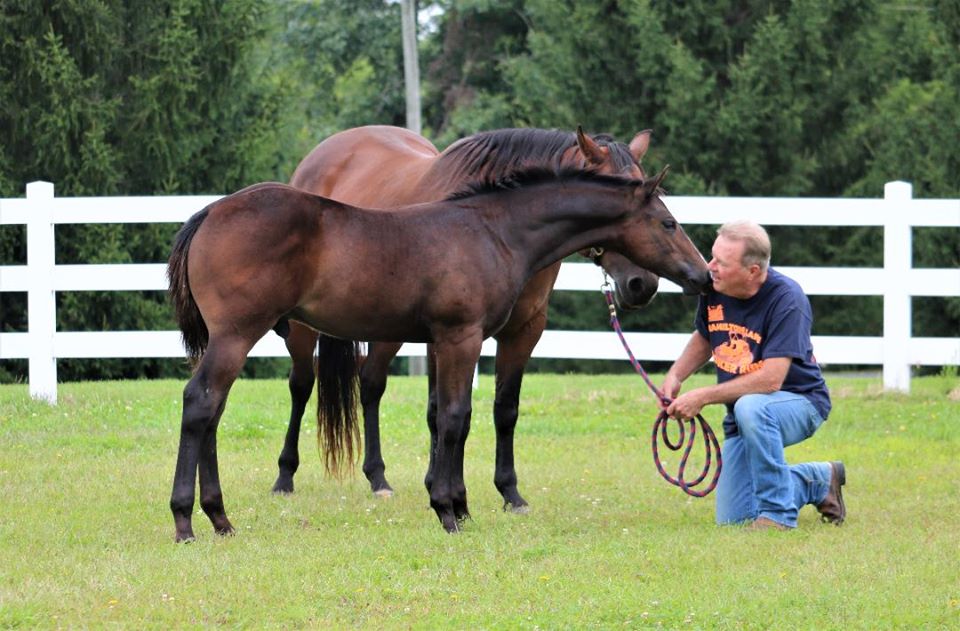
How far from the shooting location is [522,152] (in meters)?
6.48

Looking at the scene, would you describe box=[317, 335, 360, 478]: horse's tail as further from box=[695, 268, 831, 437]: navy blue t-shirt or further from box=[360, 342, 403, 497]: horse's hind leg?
box=[695, 268, 831, 437]: navy blue t-shirt

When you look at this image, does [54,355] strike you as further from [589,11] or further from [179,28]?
[589,11]

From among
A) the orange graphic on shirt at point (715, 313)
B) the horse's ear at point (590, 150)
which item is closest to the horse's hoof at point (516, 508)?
the orange graphic on shirt at point (715, 313)

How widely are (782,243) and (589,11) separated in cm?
459

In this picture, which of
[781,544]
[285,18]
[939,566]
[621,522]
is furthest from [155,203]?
[285,18]

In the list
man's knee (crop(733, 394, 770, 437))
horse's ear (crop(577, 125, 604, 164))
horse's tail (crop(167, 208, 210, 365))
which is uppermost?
horse's ear (crop(577, 125, 604, 164))

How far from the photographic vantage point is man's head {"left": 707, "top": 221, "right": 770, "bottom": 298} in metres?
6.20

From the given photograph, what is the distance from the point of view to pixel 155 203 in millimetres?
10578

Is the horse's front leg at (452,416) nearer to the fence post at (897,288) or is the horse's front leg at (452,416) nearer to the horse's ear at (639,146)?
the horse's ear at (639,146)

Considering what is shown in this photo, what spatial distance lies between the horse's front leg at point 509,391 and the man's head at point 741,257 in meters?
1.14

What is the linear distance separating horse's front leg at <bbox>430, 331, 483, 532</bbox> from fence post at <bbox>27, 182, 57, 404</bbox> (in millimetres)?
4908

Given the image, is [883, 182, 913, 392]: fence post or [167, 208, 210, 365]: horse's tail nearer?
[167, 208, 210, 365]: horse's tail

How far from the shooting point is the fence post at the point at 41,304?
1017cm

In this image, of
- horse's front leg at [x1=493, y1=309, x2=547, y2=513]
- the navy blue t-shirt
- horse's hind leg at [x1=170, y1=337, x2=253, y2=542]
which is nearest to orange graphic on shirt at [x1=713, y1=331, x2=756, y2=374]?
the navy blue t-shirt
